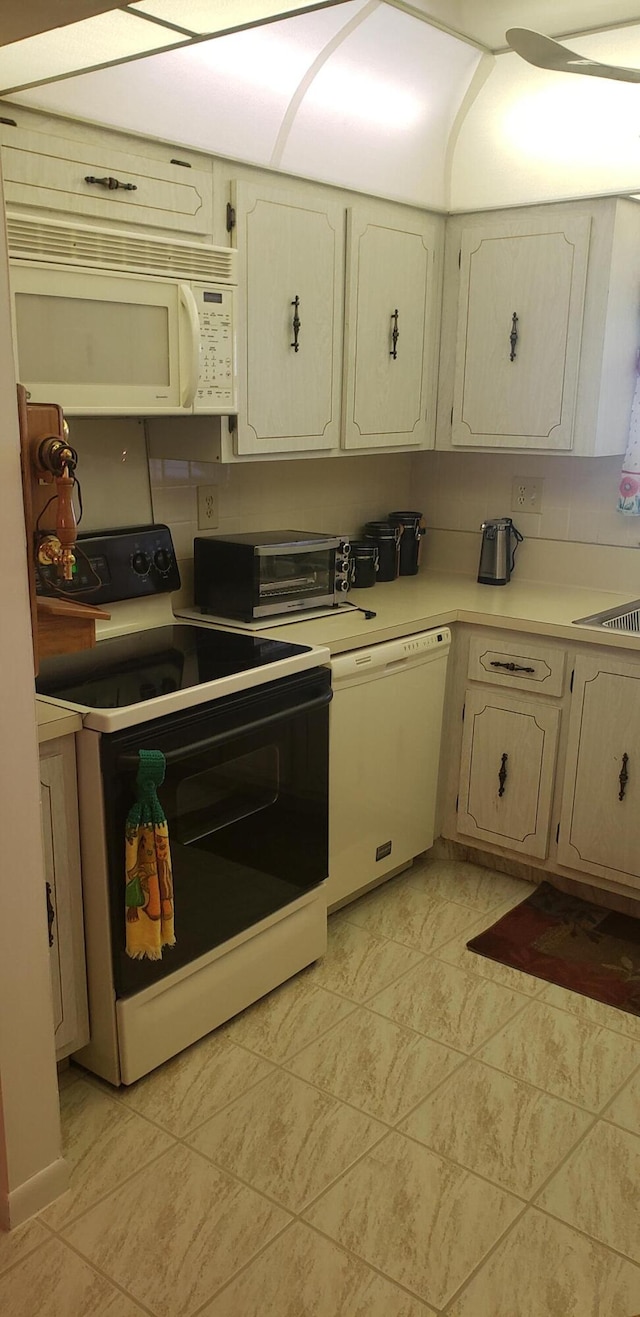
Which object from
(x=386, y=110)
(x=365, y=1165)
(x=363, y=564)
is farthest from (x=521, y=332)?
(x=365, y=1165)

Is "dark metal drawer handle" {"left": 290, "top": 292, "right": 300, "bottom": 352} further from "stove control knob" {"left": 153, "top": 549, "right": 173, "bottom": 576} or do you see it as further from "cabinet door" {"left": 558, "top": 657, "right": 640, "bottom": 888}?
"cabinet door" {"left": 558, "top": 657, "right": 640, "bottom": 888}

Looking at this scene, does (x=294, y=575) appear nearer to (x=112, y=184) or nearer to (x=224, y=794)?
(x=224, y=794)

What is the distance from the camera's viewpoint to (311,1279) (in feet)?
5.82

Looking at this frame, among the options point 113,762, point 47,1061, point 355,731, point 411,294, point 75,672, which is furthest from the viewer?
point 411,294

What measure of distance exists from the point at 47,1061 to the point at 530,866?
1.81 metres

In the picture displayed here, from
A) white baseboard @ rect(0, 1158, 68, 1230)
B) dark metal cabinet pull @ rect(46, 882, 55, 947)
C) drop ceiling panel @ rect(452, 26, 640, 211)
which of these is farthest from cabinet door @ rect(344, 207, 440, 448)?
white baseboard @ rect(0, 1158, 68, 1230)

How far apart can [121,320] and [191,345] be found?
195mm

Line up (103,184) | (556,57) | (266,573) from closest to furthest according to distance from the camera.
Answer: (556,57) → (103,184) → (266,573)

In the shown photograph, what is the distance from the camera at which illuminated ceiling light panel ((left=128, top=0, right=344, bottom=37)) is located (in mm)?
1523

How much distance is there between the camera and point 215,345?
2.52 m

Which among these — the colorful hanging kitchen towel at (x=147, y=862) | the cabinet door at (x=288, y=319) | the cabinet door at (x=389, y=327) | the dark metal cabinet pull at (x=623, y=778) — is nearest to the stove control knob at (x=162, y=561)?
the cabinet door at (x=288, y=319)

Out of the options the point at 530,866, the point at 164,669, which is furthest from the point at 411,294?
the point at 530,866

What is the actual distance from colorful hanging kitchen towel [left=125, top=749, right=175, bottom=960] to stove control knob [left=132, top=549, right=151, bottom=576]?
77cm

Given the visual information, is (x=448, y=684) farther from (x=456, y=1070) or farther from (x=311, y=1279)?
(x=311, y=1279)
